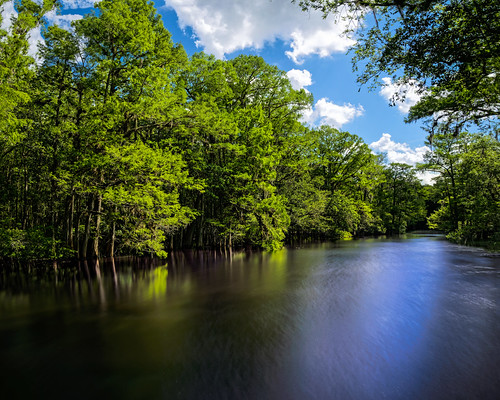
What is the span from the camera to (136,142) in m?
14.6

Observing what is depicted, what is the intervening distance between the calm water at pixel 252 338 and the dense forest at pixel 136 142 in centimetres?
480

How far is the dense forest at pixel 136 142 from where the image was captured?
42.0 feet

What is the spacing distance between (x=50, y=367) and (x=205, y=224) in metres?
19.1

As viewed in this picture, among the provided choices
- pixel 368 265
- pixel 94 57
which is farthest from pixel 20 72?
pixel 368 265

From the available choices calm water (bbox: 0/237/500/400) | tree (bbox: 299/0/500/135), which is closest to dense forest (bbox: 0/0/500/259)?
tree (bbox: 299/0/500/135)

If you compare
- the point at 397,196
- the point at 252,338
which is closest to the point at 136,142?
the point at 252,338

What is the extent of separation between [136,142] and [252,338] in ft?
40.5

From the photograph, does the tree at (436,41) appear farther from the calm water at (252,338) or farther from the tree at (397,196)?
the tree at (397,196)

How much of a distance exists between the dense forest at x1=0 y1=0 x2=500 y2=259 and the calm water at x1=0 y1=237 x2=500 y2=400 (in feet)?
15.7

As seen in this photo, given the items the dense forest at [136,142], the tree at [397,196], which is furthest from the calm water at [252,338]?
the tree at [397,196]

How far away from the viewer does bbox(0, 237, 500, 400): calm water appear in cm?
414

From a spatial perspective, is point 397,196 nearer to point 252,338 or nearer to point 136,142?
point 136,142

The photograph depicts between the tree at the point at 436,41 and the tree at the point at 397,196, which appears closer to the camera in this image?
the tree at the point at 436,41

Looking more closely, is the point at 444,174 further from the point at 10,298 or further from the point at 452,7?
the point at 10,298
